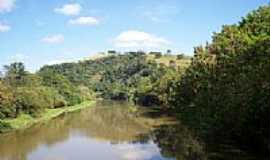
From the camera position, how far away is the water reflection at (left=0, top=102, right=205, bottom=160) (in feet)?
145

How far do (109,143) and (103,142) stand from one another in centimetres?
170

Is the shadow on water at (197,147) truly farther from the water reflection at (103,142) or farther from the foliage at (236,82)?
the foliage at (236,82)

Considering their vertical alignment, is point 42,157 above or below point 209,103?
below

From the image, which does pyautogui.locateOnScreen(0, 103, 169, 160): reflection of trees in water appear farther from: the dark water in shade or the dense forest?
the dense forest

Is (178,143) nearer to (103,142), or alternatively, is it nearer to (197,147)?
(197,147)

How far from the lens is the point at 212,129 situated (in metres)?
46.7

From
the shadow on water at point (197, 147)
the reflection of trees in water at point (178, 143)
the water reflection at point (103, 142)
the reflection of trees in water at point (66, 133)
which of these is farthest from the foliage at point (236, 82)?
the reflection of trees in water at point (66, 133)

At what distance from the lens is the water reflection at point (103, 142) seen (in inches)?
1743

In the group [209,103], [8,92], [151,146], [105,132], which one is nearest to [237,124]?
[209,103]

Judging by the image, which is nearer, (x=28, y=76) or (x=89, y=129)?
(x=89, y=129)

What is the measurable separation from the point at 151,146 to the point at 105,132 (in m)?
21.5

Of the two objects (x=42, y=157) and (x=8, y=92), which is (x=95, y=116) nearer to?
(x=8, y=92)

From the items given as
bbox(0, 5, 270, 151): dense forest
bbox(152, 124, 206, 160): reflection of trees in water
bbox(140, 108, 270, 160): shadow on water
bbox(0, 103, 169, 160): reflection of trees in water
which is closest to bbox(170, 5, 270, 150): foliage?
bbox(0, 5, 270, 151): dense forest

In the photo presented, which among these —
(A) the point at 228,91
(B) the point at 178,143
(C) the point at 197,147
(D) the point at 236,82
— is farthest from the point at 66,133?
(D) the point at 236,82
